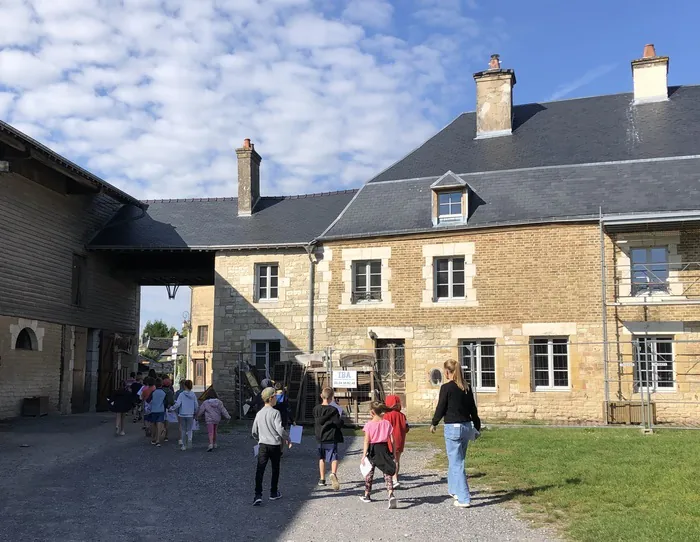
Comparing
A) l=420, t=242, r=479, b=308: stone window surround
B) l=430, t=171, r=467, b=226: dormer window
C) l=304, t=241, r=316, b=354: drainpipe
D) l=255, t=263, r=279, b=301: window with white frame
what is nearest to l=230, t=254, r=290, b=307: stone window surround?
l=255, t=263, r=279, b=301: window with white frame

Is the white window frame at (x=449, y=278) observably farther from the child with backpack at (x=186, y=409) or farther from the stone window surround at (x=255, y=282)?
the child with backpack at (x=186, y=409)

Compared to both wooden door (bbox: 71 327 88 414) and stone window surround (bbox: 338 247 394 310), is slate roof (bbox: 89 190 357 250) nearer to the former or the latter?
stone window surround (bbox: 338 247 394 310)

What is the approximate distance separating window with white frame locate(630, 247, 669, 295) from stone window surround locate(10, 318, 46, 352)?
→ 1419 cm

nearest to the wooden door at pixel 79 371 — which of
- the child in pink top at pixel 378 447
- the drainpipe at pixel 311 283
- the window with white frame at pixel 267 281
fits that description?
the window with white frame at pixel 267 281

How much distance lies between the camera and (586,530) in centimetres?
615

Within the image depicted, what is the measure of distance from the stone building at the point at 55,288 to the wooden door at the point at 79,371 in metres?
0.03

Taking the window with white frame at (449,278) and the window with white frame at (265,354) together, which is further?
the window with white frame at (265,354)

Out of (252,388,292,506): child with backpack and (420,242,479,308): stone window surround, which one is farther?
(420,242,479,308): stone window surround

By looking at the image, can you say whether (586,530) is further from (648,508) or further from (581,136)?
(581,136)

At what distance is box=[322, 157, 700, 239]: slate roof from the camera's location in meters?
15.7

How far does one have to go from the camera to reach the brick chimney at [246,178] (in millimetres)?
21297

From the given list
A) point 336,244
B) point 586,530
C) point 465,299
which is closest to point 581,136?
point 465,299

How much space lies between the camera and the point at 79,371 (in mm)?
19234

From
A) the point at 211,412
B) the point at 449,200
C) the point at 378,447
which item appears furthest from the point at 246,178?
the point at 378,447
